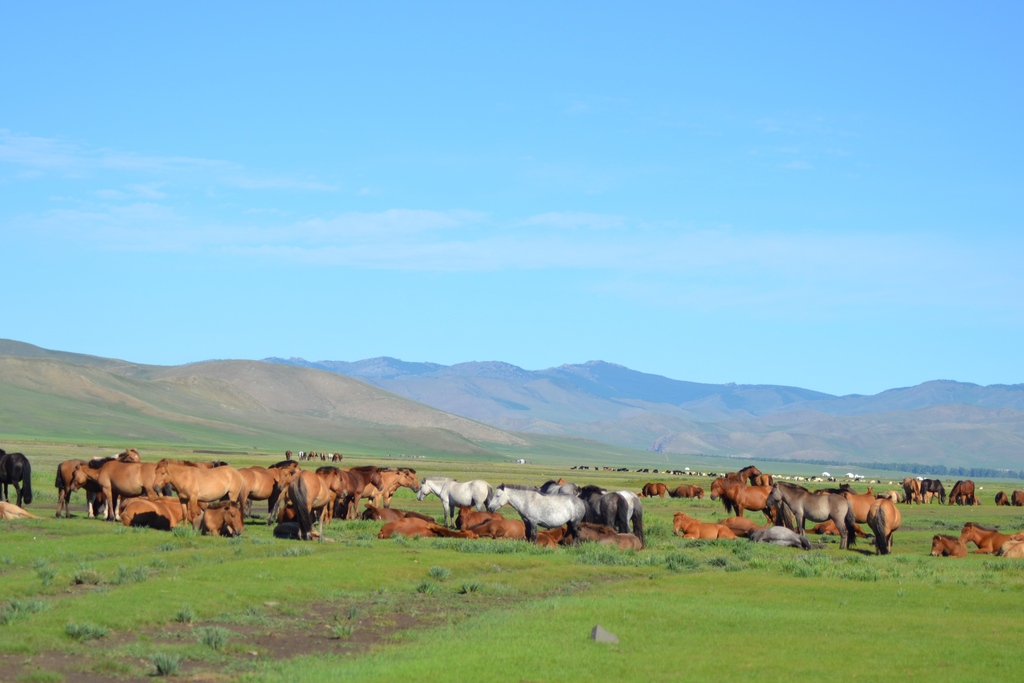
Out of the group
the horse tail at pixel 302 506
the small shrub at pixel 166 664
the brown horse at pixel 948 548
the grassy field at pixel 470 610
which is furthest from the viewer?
the brown horse at pixel 948 548

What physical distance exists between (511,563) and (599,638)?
28.8 ft

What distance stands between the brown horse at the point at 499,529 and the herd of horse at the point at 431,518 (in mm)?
25

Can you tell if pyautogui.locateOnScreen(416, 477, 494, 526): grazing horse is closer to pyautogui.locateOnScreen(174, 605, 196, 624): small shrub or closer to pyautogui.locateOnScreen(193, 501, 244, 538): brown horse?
pyautogui.locateOnScreen(193, 501, 244, 538): brown horse

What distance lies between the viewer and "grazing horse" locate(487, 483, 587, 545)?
27016 millimetres

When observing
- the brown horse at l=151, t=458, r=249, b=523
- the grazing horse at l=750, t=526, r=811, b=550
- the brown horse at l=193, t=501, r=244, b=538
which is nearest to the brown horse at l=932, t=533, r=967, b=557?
the grazing horse at l=750, t=526, r=811, b=550

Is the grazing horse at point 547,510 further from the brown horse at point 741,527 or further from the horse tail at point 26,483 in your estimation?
the horse tail at point 26,483

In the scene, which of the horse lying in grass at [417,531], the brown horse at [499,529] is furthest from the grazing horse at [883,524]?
the horse lying in grass at [417,531]

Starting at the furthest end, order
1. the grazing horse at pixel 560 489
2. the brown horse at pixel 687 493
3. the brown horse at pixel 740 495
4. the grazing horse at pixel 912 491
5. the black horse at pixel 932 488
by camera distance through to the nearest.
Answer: the black horse at pixel 932 488 → the grazing horse at pixel 912 491 → the brown horse at pixel 687 493 → the brown horse at pixel 740 495 → the grazing horse at pixel 560 489

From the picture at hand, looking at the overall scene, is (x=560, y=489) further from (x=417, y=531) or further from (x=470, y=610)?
(x=470, y=610)

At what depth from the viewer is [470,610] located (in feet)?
59.8

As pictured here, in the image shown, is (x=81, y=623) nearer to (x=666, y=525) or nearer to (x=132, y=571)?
(x=132, y=571)

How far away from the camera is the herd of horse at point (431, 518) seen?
26.0 m

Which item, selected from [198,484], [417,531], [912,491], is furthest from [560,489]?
[912,491]

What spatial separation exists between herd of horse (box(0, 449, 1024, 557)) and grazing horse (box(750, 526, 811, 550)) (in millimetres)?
27
